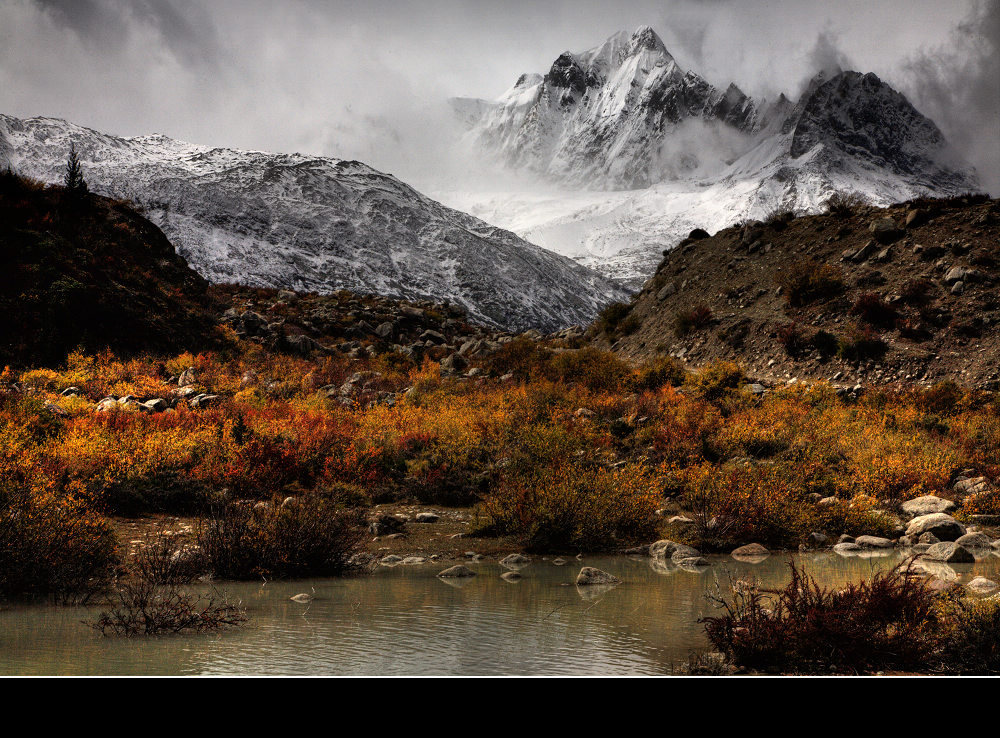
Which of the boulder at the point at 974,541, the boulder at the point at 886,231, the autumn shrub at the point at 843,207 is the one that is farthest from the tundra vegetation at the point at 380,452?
the autumn shrub at the point at 843,207

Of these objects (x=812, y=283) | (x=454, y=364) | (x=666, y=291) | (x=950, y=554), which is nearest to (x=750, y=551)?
(x=950, y=554)

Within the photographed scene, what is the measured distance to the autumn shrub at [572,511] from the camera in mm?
9719

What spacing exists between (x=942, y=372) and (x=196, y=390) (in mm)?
18739

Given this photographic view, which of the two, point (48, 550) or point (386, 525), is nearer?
point (48, 550)

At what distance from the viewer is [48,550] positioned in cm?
694

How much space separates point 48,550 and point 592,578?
5.40 metres

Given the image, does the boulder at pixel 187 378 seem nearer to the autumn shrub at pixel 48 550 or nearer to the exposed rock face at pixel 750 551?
the autumn shrub at pixel 48 550

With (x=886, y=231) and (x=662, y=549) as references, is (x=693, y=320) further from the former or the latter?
(x=662, y=549)

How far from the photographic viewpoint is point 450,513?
11.9 meters

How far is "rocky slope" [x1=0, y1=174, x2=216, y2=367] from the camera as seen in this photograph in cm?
1939

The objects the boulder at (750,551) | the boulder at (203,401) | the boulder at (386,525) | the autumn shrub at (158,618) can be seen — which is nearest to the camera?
the autumn shrub at (158,618)

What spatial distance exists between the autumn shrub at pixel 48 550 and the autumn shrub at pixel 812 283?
837 inches
